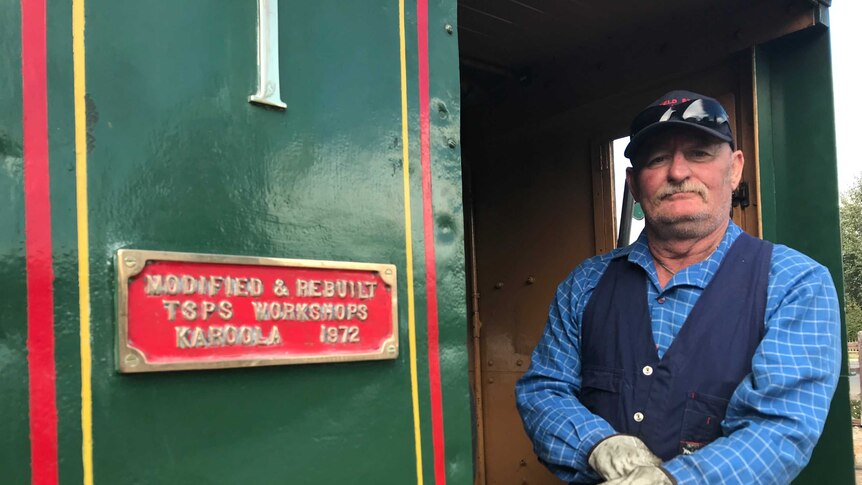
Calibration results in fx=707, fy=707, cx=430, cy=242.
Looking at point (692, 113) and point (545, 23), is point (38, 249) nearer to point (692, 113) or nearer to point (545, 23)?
point (692, 113)

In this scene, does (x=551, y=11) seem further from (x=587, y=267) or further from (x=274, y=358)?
(x=274, y=358)

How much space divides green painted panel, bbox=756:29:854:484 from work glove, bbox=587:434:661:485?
1.06 m

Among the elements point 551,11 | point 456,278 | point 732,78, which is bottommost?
point 456,278

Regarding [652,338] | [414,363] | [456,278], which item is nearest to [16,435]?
[414,363]

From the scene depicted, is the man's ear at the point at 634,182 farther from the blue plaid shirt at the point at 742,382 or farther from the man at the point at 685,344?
the blue plaid shirt at the point at 742,382

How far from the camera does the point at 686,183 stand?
1771 mm

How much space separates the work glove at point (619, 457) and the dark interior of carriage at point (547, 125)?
3.89 ft

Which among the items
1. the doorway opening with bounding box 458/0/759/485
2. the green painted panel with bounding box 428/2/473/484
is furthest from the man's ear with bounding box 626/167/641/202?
the green painted panel with bounding box 428/2/473/484

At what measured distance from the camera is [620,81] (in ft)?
9.04

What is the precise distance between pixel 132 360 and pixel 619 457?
1.02m

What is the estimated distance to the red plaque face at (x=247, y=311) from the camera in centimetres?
94

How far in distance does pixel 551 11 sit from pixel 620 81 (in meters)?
0.42

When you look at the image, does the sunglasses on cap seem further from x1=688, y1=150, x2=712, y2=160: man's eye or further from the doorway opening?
the doorway opening

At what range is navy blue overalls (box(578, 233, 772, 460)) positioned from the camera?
1.57m
